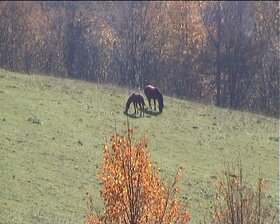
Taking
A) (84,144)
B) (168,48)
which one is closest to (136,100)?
(84,144)

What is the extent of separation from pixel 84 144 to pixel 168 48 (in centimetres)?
3661

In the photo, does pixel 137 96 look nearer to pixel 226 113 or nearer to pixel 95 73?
pixel 226 113

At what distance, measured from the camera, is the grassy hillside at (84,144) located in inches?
910

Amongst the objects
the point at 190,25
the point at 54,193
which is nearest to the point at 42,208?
the point at 54,193

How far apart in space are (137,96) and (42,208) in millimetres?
14853

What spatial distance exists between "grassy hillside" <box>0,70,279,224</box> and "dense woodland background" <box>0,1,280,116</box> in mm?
17314

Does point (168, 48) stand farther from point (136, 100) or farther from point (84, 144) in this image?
point (84, 144)

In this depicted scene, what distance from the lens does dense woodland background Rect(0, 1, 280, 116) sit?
201ft

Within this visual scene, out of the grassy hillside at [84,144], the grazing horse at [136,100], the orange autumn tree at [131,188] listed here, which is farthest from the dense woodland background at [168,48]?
the orange autumn tree at [131,188]

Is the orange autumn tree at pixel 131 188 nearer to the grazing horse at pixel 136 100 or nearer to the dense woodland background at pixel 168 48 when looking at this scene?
the grazing horse at pixel 136 100

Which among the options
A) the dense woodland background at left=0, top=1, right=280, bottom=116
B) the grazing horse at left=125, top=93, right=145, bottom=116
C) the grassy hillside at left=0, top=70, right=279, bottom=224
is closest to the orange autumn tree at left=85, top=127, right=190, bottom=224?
the grassy hillside at left=0, top=70, right=279, bottom=224

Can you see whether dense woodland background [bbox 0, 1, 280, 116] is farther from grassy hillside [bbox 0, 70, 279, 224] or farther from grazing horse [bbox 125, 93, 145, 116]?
grazing horse [bbox 125, 93, 145, 116]

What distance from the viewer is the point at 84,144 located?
96.8ft

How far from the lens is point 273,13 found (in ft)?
208
